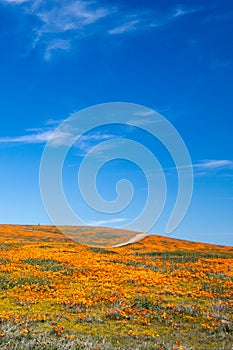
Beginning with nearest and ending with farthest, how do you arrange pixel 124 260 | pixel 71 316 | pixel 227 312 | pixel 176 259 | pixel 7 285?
pixel 71 316 < pixel 227 312 < pixel 7 285 < pixel 124 260 < pixel 176 259

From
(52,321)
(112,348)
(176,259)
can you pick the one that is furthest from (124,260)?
(112,348)

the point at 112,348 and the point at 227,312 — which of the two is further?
the point at 227,312

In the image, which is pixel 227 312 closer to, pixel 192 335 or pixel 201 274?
pixel 192 335

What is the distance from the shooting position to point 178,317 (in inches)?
655

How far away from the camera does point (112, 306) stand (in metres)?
17.5

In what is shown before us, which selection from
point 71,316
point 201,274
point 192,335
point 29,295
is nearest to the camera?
point 192,335

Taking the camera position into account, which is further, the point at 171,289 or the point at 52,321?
the point at 171,289

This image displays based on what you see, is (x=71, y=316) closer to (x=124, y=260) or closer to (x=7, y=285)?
(x=7, y=285)

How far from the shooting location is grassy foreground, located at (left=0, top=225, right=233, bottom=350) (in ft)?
43.2

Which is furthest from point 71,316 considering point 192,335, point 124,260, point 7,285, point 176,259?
point 176,259

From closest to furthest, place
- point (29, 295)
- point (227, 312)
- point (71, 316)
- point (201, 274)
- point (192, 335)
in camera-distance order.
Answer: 1. point (192, 335)
2. point (71, 316)
3. point (227, 312)
4. point (29, 295)
5. point (201, 274)

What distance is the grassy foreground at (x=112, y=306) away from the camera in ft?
43.2

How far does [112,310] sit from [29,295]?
4.97 metres

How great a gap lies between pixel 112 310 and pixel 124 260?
16.4m
